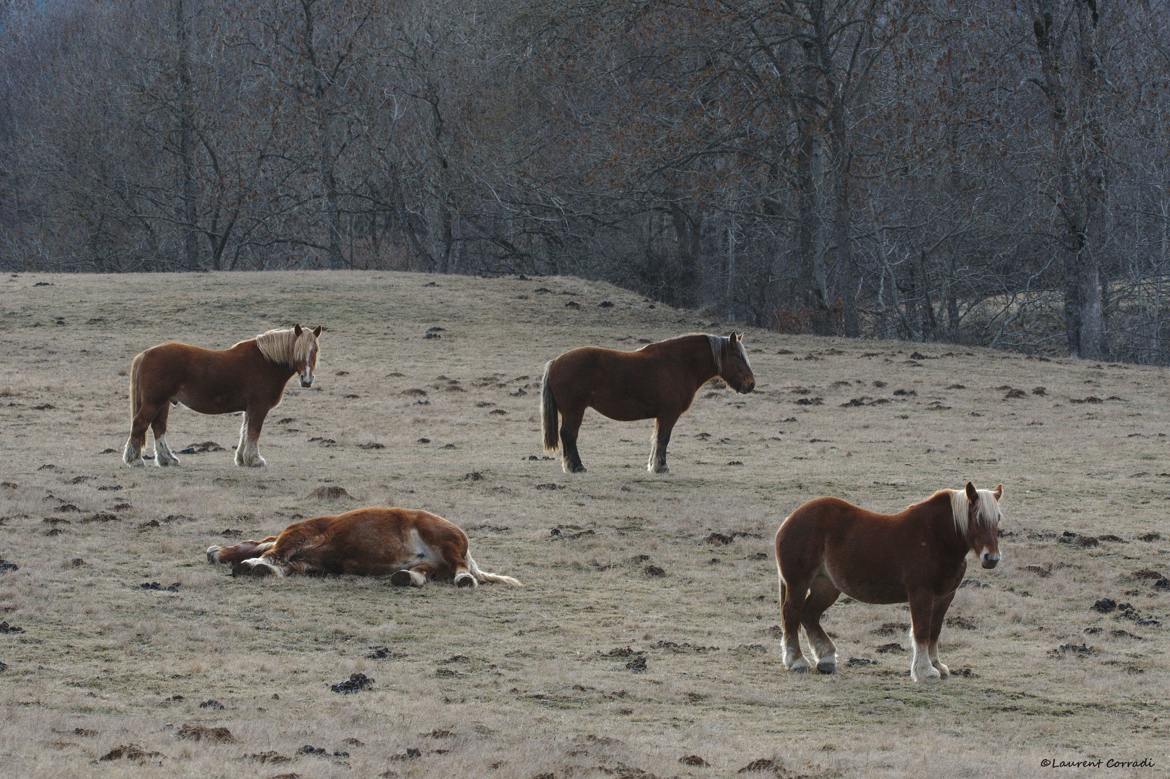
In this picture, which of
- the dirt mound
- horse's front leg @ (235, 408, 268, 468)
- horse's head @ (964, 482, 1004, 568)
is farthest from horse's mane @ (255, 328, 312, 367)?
horse's head @ (964, 482, 1004, 568)

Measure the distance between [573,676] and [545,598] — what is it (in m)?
2.13

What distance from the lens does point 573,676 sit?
351 inches

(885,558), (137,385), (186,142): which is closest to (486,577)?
(885,558)

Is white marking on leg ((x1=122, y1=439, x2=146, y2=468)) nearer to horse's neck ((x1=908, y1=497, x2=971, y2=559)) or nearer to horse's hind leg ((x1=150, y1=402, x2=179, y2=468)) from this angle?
horse's hind leg ((x1=150, y1=402, x2=179, y2=468))

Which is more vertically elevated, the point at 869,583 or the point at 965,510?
the point at 965,510

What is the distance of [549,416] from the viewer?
672 inches

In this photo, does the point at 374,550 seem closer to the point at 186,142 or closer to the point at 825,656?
the point at 825,656

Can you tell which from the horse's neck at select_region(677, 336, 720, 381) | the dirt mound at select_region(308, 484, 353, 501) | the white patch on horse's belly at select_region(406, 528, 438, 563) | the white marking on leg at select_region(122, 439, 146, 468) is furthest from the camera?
the horse's neck at select_region(677, 336, 720, 381)

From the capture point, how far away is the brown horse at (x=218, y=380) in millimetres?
16078

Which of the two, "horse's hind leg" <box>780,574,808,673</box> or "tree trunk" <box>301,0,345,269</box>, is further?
"tree trunk" <box>301,0,345,269</box>

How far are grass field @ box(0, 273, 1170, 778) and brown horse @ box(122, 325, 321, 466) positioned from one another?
0.55 m

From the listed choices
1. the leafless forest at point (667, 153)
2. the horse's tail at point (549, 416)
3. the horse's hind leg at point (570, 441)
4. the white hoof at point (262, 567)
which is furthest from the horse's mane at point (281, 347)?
the leafless forest at point (667, 153)

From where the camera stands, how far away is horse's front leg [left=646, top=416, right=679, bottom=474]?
55.9ft

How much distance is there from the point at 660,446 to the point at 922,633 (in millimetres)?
8307
